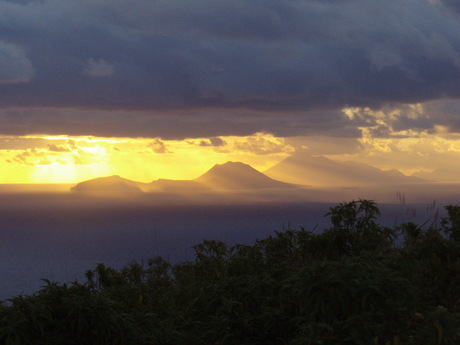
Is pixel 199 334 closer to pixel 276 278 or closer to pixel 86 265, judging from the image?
pixel 276 278

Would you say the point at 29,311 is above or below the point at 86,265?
above

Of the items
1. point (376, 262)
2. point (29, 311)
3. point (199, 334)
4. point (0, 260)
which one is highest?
point (376, 262)

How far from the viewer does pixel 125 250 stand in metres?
194

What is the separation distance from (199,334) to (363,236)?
184 inches

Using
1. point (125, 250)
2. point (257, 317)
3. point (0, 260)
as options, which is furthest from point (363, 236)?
point (0, 260)

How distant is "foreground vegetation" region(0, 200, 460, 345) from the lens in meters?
7.05

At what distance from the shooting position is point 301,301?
7230mm

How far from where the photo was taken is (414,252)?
930 centimetres

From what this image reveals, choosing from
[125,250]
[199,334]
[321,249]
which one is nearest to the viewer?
[199,334]

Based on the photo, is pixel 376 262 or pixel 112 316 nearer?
pixel 112 316

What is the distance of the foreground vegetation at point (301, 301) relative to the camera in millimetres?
7051

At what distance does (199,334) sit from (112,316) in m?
2.07

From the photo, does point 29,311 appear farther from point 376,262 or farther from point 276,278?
point 376,262

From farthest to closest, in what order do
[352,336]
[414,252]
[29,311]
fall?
[414,252], [29,311], [352,336]
